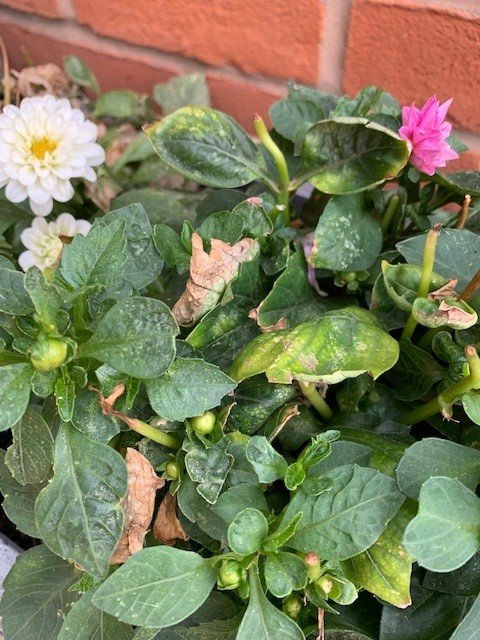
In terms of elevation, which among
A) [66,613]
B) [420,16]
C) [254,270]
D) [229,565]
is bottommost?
[66,613]

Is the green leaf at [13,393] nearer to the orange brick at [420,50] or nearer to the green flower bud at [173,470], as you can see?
the green flower bud at [173,470]

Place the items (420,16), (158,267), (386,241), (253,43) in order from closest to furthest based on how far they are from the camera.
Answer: (158,267) < (386,241) < (420,16) < (253,43)

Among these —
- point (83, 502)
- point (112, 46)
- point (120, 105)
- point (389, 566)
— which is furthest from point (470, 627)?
point (112, 46)

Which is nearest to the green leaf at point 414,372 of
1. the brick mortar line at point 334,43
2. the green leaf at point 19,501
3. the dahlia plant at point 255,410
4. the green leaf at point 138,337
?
the dahlia plant at point 255,410

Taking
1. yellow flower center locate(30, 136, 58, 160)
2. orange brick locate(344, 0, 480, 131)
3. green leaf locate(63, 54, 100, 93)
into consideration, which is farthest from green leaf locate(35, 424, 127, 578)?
green leaf locate(63, 54, 100, 93)

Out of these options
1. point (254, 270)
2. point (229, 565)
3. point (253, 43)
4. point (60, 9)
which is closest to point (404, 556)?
point (229, 565)

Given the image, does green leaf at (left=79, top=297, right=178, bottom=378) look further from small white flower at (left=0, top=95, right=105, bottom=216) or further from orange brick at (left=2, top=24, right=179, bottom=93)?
orange brick at (left=2, top=24, right=179, bottom=93)

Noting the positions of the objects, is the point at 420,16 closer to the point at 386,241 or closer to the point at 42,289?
the point at 386,241
